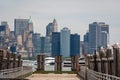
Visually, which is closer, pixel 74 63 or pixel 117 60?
pixel 117 60

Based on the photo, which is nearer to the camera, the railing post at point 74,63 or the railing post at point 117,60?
the railing post at point 117,60

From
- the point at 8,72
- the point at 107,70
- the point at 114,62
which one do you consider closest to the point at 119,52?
the point at 114,62

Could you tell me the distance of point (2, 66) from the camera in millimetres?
50156

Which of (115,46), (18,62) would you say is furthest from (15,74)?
(115,46)

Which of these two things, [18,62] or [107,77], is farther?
[18,62]

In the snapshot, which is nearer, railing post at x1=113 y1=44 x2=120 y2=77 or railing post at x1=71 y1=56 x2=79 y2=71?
railing post at x1=113 y1=44 x2=120 y2=77

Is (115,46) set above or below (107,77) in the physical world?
above

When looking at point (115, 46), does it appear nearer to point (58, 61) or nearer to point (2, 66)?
point (2, 66)

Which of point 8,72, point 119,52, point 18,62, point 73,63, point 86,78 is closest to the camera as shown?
point 119,52

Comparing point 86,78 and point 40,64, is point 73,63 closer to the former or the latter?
point 40,64

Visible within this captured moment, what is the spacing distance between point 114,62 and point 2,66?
19.8 meters

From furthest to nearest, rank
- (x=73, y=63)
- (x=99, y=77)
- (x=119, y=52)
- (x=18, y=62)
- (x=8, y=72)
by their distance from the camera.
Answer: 1. (x=73, y=63)
2. (x=18, y=62)
3. (x=8, y=72)
4. (x=99, y=77)
5. (x=119, y=52)

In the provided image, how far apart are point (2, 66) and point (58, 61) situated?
38725 mm

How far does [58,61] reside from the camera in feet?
290
